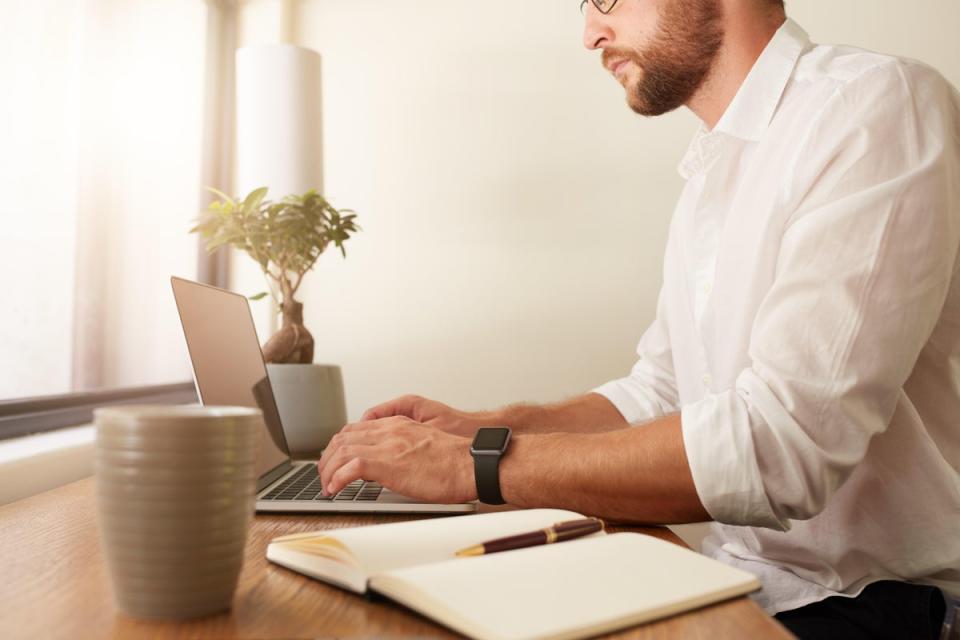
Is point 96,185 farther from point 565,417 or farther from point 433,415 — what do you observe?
point 565,417

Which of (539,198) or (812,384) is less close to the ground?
(539,198)

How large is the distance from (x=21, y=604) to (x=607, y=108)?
182 centimetres

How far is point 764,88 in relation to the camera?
106 centimetres

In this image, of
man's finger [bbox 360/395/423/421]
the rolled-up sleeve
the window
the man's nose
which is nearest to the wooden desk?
the rolled-up sleeve

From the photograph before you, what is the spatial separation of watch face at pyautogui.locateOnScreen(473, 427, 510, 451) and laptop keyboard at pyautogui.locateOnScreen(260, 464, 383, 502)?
0.46ft

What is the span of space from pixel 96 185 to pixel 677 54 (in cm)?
126

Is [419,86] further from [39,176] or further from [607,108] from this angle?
[39,176]

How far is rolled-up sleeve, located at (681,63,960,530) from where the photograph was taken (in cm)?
75

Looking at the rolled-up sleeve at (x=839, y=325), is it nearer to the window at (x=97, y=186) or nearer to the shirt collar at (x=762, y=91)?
the shirt collar at (x=762, y=91)

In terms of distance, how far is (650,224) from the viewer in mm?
1997

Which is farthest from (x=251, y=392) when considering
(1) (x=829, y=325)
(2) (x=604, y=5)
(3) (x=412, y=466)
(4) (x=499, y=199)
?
(4) (x=499, y=199)

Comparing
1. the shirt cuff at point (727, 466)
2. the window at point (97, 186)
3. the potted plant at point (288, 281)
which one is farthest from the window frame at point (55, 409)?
the shirt cuff at point (727, 466)

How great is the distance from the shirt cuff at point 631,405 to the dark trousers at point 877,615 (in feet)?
1.69

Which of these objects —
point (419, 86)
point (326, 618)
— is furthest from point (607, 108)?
point (326, 618)
